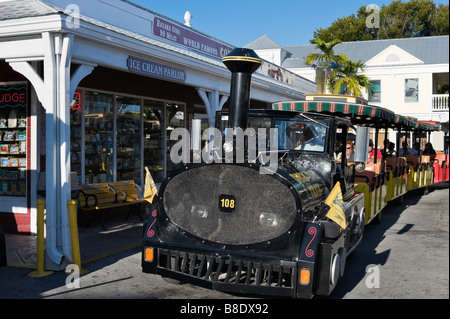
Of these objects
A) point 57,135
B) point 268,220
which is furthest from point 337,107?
point 57,135

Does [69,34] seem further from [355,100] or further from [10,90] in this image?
[355,100]

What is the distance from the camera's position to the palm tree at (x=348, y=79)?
89.6 feet

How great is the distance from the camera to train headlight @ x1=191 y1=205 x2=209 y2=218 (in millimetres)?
4809

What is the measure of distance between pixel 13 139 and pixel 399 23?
4270 cm

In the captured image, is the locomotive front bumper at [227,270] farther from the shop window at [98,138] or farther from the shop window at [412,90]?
the shop window at [412,90]

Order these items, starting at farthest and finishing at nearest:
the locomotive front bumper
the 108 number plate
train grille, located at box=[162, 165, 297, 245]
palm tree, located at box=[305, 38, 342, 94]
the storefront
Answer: palm tree, located at box=[305, 38, 342, 94] → the storefront → the 108 number plate → train grille, located at box=[162, 165, 297, 245] → the locomotive front bumper

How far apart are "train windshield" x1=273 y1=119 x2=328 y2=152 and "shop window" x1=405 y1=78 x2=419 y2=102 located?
2427 centimetres

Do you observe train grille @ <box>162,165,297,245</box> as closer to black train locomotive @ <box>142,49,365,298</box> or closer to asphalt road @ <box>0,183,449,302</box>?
black train locomotive @ <box>142,49,365,298</box>

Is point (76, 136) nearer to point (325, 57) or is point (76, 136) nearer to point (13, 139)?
point (13, 139)

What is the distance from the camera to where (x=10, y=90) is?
821cm

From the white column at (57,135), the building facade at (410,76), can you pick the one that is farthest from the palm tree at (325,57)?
the white column at (57,135)

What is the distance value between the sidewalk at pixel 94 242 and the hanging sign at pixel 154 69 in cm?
282

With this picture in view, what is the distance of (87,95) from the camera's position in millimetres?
9109

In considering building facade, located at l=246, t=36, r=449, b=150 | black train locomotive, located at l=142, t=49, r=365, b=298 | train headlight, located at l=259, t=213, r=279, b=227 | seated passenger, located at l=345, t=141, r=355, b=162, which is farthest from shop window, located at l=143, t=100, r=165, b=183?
building facade, located at l=246, t=36, r=449, b=150
